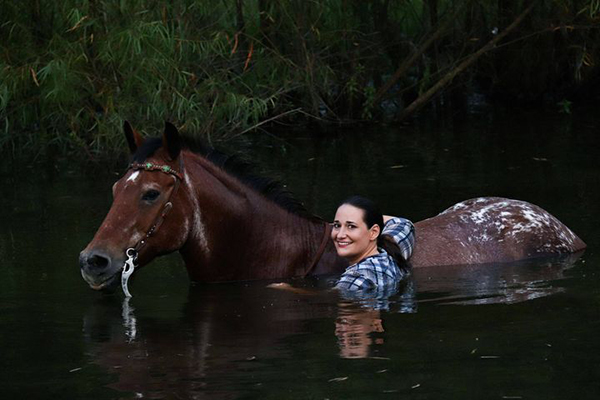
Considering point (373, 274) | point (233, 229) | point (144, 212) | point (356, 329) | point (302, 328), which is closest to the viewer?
point (356, 329)

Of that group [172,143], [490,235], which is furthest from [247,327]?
[490,235]

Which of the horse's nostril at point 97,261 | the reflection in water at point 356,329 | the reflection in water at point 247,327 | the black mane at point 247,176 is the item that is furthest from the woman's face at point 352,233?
the horse's nostril at point 97,261

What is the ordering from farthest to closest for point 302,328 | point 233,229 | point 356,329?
1. point 233,229
2. point 302,328
3. point 356,329

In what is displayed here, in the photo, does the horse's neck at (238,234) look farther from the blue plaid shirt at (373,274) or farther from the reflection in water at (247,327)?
the blue plaid shirt at (373,274)

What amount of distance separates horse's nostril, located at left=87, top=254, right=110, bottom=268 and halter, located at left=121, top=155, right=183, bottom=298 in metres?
0.16

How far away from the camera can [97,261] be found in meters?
8.46

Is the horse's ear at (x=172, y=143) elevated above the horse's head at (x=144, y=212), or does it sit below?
above

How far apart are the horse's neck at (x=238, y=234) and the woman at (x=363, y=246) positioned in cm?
50

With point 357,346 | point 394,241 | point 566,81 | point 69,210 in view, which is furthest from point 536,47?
point 357,346

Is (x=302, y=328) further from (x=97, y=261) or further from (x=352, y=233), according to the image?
(x=97, y=261)

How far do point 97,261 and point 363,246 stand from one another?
182cm

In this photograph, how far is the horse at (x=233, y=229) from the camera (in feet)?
28.6

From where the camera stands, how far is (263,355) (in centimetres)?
726

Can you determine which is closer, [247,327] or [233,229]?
[247,327]
